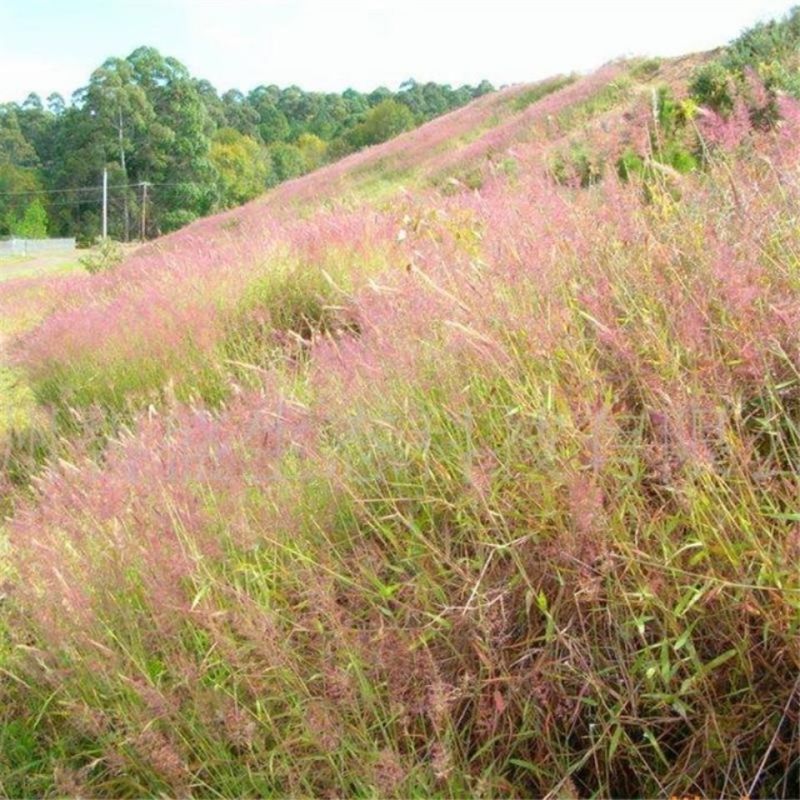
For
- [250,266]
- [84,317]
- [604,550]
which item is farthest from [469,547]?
[84,317]

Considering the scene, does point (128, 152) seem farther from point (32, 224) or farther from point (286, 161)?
point (286, 161)

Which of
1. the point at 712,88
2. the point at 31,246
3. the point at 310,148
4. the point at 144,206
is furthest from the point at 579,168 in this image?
the point at 310,148

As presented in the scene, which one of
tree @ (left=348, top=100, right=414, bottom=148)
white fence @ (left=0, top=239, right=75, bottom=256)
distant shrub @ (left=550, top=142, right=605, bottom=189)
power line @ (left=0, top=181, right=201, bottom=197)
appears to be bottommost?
distant shrub @ (left=550, top=142, right=605, bottom=189)

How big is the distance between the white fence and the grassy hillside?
55.1 metres

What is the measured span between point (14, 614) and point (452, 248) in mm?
2325

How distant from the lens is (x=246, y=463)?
2.68m

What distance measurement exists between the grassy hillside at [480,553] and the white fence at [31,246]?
5508 centimetres

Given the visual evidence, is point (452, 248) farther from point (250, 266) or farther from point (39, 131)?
point (39, 131)

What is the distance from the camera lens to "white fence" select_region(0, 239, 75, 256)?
179 feet

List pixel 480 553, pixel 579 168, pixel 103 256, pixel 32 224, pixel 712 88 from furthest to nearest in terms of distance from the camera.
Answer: pixel 32 224 < pixel 103 256 < pixel 712 88 < pixel 579 168 < pixel 480 553

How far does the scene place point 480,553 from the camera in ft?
6.86

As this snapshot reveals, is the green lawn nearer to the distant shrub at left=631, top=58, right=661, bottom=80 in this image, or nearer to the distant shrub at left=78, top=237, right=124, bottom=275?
the distant shrub at left=78, top=237, right=124, bottom=275

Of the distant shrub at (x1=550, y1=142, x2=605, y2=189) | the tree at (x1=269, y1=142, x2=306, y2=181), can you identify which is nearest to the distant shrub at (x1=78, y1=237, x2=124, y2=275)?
the distant shrub at (x1=550, y1=142, x2=605, y2=189)

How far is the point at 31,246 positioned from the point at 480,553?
58.6 meters
